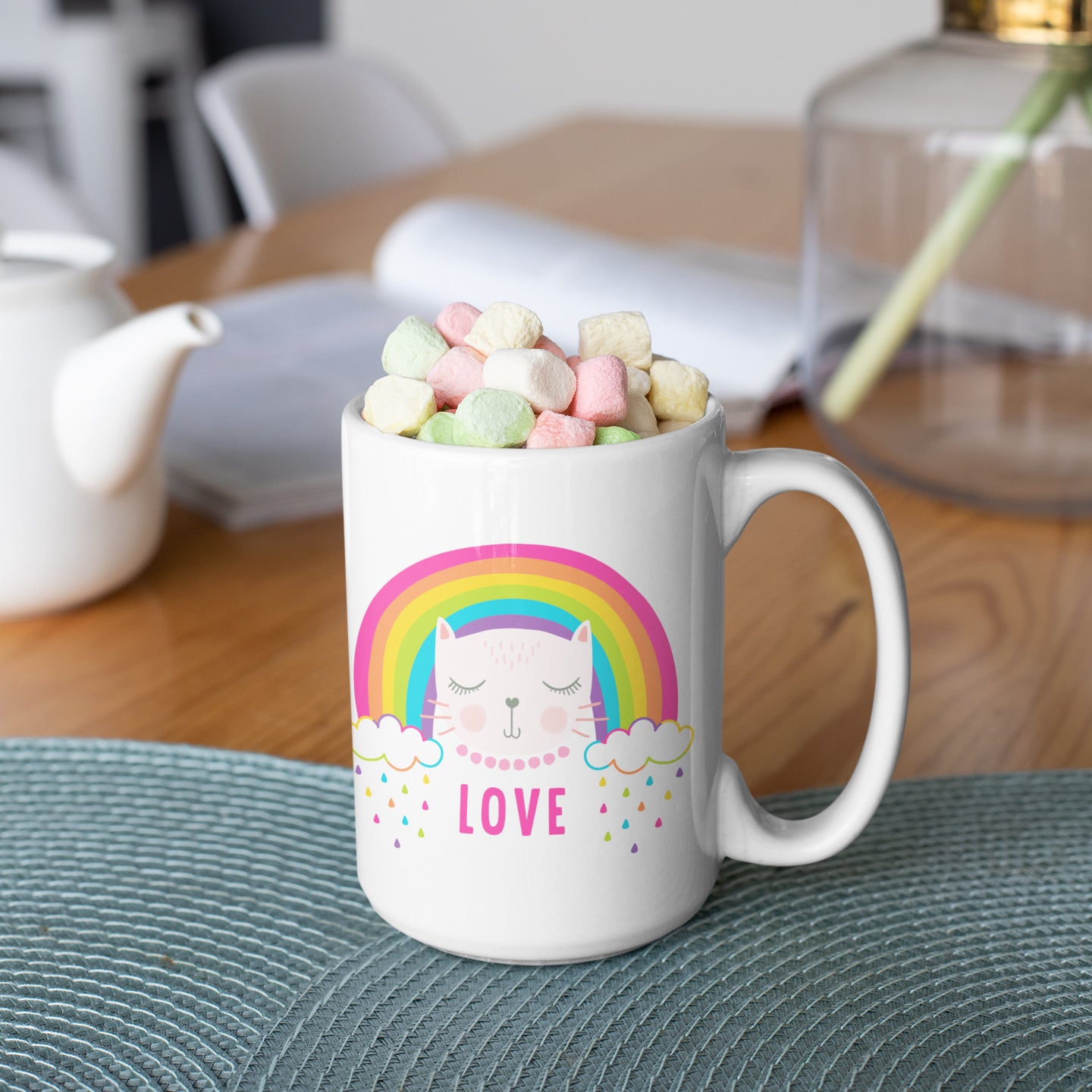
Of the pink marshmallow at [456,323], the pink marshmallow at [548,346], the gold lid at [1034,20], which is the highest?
the gold lid at [1034,20]

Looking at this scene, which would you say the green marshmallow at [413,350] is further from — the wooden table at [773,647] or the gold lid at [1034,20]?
the gold lid at [1034,20]

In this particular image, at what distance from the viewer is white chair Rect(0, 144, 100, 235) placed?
1.04 metres

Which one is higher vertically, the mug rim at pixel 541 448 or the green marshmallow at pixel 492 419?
the green marshmallow at pixel 492 419

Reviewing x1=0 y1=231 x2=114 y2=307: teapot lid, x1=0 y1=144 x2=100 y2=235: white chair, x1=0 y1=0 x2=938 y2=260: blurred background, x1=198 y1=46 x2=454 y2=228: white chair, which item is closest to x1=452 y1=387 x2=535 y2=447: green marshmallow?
x1=0 y1=231 x2=114 y2=307: teapot lid

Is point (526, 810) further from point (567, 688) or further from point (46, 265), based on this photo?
point (46, 265)

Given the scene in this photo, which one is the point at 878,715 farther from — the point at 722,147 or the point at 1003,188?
the point at 722,147

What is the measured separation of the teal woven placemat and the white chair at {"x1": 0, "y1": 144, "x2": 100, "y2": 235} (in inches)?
26.8

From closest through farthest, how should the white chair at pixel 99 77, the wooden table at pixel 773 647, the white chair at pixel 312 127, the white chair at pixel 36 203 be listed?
the wooden table at pixel 773 647
the white chair at pixel 36 203
the white chair at pixel 312 127
the white chair at pixel 99 77

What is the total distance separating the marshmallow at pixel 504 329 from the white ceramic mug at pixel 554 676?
0.04 meters

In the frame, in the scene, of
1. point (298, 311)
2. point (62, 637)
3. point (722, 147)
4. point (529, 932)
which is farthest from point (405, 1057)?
point (722, 147)

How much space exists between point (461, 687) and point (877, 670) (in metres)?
0.12

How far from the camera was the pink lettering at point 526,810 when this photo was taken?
1.18 feet

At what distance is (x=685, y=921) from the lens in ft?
1.29

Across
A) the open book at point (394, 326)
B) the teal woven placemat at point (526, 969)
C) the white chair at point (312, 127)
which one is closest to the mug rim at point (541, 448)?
the teal woven placemat at point (526, 969)
